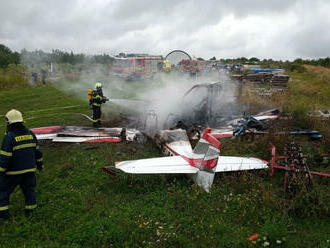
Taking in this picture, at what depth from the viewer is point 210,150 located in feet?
16.7

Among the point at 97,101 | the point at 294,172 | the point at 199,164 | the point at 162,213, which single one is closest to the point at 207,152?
the point at 199,164

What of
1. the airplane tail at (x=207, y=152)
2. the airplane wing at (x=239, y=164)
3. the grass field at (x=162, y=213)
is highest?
the airplane tail at (x=207, y=152)

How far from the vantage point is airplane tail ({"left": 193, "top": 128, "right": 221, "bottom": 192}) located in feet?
16.6

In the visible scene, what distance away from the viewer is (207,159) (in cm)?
517

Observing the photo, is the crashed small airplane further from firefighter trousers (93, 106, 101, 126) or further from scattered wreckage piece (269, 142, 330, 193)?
firefighter trousers (93, 106, 101, 126)

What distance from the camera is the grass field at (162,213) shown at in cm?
392

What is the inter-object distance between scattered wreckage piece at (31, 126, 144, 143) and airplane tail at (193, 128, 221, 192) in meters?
3.35

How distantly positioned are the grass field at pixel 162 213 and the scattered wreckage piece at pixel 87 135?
75.6 inches

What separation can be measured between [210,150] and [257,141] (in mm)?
→ 3204

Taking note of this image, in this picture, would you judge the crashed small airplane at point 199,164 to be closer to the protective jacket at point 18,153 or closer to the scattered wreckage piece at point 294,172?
the scattered wreckage piece at point 294,172

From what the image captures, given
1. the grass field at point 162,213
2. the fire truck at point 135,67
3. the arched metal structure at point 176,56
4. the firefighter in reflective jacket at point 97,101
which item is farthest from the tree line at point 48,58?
the grass field at point 162,213

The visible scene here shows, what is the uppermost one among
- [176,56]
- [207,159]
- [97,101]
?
[176,56]

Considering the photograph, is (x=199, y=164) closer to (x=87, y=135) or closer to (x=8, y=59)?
(x=87, y=135)

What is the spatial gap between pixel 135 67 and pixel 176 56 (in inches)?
633
